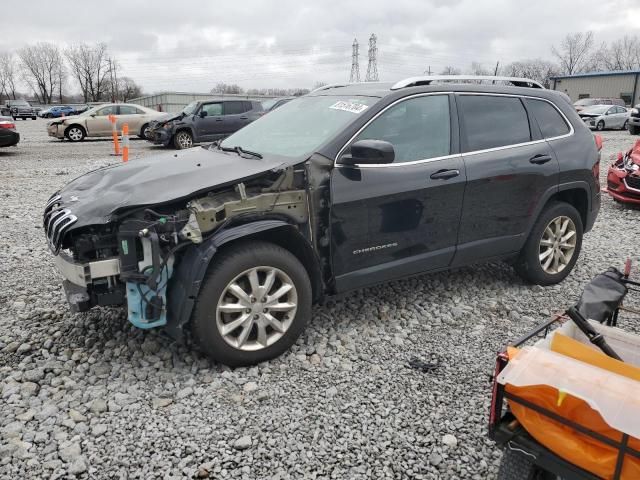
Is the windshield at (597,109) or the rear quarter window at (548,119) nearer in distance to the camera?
the rear quarter window at (548,119)

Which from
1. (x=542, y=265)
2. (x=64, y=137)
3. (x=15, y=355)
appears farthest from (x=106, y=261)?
(x=64, y=137)

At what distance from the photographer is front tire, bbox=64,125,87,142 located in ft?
62.4

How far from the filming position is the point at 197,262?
3.00 meters

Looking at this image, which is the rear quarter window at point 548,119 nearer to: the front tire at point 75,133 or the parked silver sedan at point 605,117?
the front tire at point 75,133

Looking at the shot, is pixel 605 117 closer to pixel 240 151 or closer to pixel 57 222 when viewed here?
pixel 240 151

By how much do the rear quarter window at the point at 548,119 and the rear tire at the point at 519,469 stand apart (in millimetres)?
3285

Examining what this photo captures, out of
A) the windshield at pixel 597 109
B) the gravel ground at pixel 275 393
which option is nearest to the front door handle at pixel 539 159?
the gravel ground at pixel 275 393

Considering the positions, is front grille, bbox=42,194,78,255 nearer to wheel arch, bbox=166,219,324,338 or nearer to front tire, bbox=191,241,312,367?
wheel arch, bbox=166,219,324,338

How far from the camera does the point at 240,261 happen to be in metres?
3.12

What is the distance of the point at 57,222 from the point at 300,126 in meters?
1.83

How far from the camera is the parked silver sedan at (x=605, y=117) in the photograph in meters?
26.5

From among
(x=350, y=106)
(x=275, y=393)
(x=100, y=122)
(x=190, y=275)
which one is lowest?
(x=275, y=393)

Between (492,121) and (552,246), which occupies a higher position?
(492,121)

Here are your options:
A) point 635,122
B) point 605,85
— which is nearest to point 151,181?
point 635,122
